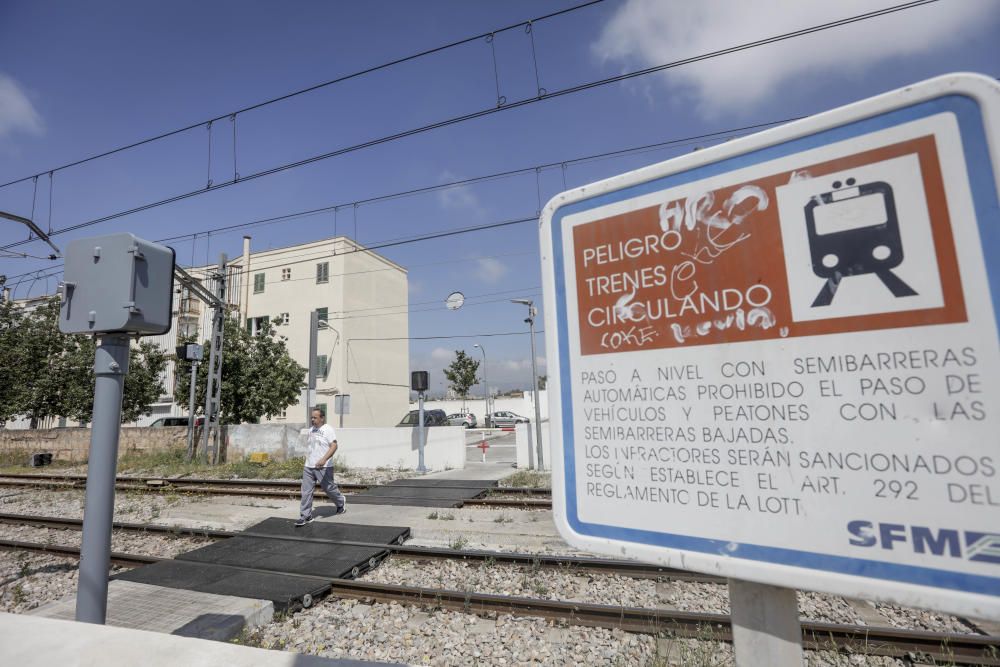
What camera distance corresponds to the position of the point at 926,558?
0.94 m

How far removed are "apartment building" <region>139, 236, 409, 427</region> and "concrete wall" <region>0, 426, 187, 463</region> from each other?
10846 mm

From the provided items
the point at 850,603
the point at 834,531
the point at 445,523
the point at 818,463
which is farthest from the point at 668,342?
the point at 445,523

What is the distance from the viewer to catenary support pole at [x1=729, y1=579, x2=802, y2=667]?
47.8 inches

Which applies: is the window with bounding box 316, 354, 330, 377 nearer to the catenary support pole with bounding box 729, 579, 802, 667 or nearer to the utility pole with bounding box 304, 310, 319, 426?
the utility pole with bounding box 304, 310, 319, 426

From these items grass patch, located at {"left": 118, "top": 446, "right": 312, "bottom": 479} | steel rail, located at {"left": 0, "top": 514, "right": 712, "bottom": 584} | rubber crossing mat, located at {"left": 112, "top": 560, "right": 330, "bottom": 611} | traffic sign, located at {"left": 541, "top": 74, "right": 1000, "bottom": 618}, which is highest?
traffic sign, located at {"left": 541, "top": 74, "right": 1000, "bottom": 618}

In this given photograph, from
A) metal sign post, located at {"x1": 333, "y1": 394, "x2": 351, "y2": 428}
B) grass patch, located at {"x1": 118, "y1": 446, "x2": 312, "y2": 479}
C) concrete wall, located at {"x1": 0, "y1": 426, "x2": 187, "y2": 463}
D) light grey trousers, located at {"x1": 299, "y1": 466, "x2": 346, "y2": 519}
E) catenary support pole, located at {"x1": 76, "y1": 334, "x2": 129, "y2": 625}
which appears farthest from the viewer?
concrete wall, located at {"x1": 0, "y1": 426, "x2": 187, "y2": 463}

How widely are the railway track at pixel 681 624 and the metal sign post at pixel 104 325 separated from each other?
2.88 metres

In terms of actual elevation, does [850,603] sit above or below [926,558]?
below

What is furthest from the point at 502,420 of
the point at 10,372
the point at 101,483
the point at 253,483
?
the point at 101,483

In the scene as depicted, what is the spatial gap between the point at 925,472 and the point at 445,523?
846 centimetres

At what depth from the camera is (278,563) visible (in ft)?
20.9

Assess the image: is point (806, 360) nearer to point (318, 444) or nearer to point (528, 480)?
point (318, 444)

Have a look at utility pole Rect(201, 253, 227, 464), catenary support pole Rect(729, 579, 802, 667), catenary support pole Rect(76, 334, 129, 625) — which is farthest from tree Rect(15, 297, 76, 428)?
catenary support pole Rect(729, 579, 802, 667)

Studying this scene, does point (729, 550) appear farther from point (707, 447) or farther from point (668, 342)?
point (668, 342)
